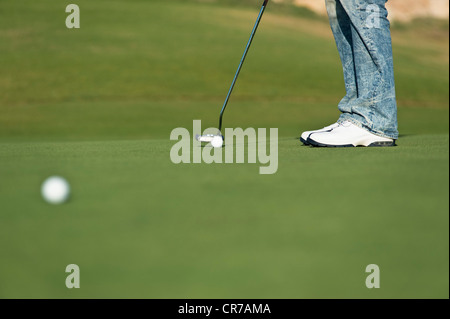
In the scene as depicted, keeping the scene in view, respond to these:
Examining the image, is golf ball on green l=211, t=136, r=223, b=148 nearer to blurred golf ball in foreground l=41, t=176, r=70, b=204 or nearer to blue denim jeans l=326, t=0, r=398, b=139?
blue denim jeans l=326, t=0, r=398, b=139

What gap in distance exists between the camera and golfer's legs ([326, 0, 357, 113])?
353cm

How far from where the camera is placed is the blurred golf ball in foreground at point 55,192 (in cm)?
168

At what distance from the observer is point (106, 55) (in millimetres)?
12281

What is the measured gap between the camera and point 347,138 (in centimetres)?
322

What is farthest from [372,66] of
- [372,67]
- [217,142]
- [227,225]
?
[227,225]

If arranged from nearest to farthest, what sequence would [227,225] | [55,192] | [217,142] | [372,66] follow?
[227,225] → [55,192] → [217,142] → [372,66]

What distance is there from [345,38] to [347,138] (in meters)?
0.68

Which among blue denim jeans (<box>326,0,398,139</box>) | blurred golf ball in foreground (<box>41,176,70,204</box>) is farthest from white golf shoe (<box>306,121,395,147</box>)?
blurred golf ball in foreground (<box>41,176,70,204</box>)

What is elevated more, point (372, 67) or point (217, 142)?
point (372, 67)

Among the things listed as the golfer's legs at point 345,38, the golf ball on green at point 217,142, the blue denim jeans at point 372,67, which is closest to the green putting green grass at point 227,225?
the golf ball on green at point 217,142

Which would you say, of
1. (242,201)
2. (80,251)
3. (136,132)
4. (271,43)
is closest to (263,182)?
(242,201)

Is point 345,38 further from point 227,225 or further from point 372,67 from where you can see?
point 227,225

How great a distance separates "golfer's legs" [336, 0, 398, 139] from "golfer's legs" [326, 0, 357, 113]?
0.20 meters

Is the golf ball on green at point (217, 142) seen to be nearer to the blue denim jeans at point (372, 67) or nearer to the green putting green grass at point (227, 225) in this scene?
the green putting green grass at point (227, 225)
